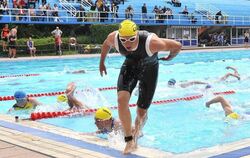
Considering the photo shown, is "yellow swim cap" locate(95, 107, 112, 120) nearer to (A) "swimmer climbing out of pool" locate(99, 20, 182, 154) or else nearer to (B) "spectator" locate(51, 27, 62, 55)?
(A) "swimmer climbing out of pool" locate(99, 20, 182, 154)

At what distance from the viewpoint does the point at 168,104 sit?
30.8 ft

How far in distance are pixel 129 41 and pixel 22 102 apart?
396cm

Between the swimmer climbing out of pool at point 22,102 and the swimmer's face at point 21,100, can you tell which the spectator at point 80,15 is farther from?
the swimmer's face at point 21,100

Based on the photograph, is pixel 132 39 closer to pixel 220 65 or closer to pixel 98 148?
pixel 98 148

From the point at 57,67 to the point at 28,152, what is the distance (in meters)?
13.8

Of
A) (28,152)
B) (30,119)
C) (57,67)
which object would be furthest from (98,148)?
(57,67)

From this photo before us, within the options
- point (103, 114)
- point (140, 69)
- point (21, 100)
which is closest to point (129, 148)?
point (140, 69)

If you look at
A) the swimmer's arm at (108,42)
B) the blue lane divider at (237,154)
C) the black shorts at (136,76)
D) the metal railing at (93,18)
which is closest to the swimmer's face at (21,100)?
the swimmer's arm at (108,42)

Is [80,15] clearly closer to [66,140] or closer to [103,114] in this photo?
[103,114]

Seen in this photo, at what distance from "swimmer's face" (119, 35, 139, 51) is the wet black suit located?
0.09m

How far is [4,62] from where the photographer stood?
1902cm

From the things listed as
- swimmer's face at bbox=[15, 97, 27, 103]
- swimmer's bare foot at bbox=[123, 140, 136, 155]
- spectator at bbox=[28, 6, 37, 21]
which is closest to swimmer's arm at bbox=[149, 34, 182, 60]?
swimmer's bare foot at bbox=[123, 140, 136, 155]

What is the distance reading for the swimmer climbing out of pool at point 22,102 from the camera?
7.89 meters

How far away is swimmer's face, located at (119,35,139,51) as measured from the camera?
4.56m
